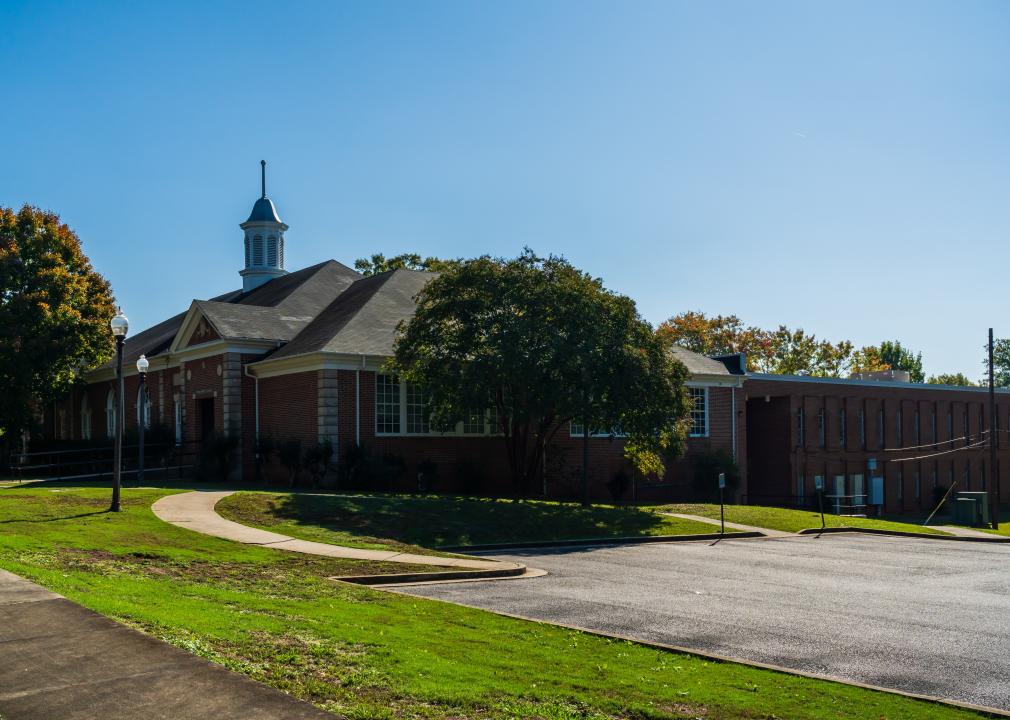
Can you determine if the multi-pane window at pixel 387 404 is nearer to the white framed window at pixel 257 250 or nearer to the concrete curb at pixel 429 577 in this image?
the concrete curb at pixel 429 577

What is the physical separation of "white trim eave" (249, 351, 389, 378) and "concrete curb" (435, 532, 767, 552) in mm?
10913

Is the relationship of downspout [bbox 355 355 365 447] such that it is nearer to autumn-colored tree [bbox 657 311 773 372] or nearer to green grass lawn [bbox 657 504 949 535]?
green grass lawn [bbox 657 504 949 535]

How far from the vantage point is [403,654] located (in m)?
8.93

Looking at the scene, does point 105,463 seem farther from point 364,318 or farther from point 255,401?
point 364,318

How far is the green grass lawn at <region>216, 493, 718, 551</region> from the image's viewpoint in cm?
2025

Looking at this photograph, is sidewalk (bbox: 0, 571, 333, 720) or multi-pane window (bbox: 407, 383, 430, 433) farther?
multi-pane window (bbox: 407, 383, 430, 433)

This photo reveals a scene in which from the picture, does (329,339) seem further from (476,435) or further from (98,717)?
(98,717)

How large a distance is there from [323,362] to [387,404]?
8.88 ft

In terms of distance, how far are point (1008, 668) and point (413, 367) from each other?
21174mm

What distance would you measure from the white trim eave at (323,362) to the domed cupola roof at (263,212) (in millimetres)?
15233

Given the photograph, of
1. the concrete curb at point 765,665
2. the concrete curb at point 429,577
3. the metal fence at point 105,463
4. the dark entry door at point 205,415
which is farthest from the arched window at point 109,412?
the concrete curb at point 765,665

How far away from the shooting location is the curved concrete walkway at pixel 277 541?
16562mm

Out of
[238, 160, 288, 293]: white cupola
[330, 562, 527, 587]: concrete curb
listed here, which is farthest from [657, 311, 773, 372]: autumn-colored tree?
[330, 562, 527, 587]: concrete curb

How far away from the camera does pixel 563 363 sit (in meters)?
27.0
